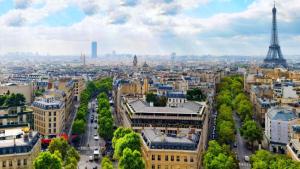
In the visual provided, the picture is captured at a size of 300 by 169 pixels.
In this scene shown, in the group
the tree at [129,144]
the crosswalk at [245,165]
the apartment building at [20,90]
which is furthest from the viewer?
the apartment building at [20,90]

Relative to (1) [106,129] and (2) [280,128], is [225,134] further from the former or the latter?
(1) [106,129]

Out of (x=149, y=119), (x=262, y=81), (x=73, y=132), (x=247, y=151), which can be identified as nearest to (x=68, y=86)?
(x=73, y=132)

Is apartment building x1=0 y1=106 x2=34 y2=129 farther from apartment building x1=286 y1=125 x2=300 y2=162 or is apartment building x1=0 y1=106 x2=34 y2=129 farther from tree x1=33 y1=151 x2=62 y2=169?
apartment building x1=286 y1=125 x2=300 y2=162

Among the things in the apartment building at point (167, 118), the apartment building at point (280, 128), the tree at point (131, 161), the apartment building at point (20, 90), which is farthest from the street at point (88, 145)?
the apartment building at point (280, 128)

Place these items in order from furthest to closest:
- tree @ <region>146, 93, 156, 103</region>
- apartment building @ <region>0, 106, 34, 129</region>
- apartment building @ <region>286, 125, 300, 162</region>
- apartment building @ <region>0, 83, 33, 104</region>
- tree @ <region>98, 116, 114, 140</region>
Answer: apartment building @ <region>0, 83, 33, 104</region> → tree @ <region>146, 93, 156, 103</region> → tree @ <region>98, 116, 114, 140</region> → apartment building @ <region>0, 106, 34, 129</region> → apartment building @ <region>286, 125, 300, 162</region>

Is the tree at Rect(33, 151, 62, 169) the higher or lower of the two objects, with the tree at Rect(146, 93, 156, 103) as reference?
lower

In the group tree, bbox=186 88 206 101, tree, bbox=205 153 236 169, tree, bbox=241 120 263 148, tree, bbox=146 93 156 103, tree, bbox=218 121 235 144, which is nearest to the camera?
tree, bbox=205 153 236 169

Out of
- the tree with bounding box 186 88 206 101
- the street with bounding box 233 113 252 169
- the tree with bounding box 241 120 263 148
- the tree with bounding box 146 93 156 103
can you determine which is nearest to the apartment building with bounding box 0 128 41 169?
the street with bounding box 233 113 252 169

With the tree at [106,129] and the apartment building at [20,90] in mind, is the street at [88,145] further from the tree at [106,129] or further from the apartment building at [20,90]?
the apartment building at [20,90]

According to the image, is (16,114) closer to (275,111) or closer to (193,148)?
(193,148)

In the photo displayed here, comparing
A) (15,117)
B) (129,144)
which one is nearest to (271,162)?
(129,144)

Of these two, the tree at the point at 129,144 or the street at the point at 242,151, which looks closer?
the tree at the point at 129,144
